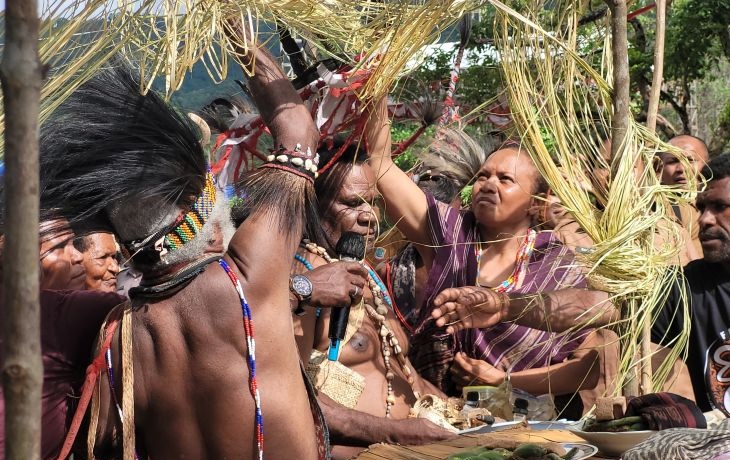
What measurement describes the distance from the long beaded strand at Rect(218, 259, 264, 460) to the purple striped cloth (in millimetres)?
1567

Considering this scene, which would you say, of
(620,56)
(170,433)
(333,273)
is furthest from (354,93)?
(170,433)

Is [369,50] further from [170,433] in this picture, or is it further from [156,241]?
[170,433]

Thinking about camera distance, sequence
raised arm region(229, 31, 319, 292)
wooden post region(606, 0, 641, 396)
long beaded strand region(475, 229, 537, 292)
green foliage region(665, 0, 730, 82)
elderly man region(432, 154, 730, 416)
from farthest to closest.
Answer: green foliage region(665, 0, 730, 82)
long beaded strand region(475, 229, 537, 292)
elderly man region(432, 154, 730, 416)
wooden post region(606, 0, 641, 396)
raised arm region(229, 31, 319, 292)

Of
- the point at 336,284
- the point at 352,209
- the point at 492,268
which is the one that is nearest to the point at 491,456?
the point at 336,284

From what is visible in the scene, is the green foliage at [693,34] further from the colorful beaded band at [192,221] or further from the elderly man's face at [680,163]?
the colorful beaded band at [192,221]

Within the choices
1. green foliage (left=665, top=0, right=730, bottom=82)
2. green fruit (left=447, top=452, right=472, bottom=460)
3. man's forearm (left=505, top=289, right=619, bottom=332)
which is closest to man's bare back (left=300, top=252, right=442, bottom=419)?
man's forearm (left=505, top=289, right=619, bottom=332)

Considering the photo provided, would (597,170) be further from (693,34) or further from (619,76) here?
(693,34)

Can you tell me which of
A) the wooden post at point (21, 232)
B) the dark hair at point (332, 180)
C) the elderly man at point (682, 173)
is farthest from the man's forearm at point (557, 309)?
the wooden post at point (21, 232)

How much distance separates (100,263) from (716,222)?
2.67 meters

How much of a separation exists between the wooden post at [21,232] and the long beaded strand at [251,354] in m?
1.26

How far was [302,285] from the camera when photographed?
2.69 m

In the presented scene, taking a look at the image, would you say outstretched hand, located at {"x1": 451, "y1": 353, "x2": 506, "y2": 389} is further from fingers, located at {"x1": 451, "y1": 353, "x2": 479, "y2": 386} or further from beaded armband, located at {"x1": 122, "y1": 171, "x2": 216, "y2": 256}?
beaded armband, located at {"x1": 122, "y1": 171, "x2": 216, "y2": 256}

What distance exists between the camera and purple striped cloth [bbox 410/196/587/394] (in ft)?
12.8

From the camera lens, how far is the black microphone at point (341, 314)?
3.03 metres
